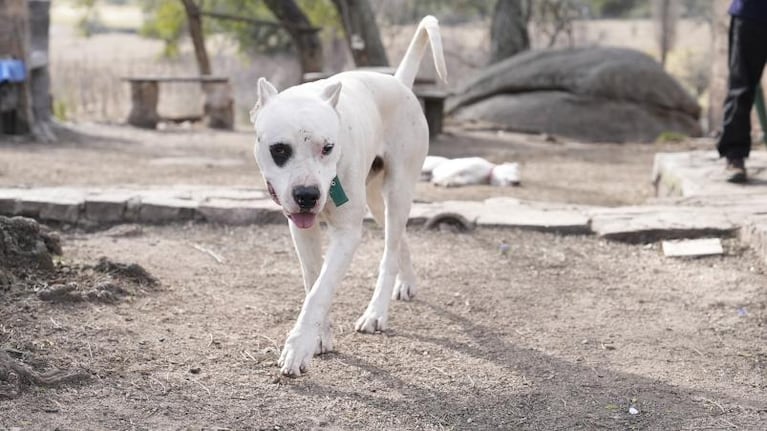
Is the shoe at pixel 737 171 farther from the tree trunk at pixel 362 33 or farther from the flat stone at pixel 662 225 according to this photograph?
the tree trunk at pixel 362 33

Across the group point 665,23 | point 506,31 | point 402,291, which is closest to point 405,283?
point 402,291

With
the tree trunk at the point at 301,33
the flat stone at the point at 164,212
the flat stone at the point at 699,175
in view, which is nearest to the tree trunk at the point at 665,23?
the tree trunk at the point at 301,33

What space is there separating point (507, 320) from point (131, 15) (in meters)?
59.6

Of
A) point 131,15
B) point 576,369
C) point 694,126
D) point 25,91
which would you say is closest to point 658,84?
point 694,126

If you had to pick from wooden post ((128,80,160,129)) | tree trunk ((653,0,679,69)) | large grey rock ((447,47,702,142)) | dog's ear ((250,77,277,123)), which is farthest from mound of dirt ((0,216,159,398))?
tree trunk ((653,0,679,69))

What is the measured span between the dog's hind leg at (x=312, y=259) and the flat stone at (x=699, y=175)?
3548mm

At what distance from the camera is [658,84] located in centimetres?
1431

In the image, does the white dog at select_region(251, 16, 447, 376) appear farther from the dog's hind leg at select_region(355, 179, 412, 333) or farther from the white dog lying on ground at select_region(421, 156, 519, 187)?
the white dog lying on ground at select_region(421, 156, 519, 187)

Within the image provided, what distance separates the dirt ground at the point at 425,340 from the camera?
3262 mm

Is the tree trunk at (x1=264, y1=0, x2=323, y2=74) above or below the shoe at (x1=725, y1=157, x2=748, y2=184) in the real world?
below

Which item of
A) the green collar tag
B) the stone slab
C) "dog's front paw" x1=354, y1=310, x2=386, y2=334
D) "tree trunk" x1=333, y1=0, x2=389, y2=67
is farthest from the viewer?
"tree trunk" x1=333, y1=0, x2=389, y2=67

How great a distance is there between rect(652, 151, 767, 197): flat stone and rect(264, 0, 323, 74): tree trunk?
7.48 metres

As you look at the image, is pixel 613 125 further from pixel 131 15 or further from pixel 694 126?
pixel 131 15

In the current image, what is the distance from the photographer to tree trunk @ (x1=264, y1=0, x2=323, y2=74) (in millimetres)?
14594
